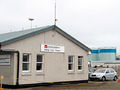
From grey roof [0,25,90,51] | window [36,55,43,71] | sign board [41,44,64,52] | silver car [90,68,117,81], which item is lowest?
silver car [90,68,117,81]

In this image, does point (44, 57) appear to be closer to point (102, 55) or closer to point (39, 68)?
point (39, 68)

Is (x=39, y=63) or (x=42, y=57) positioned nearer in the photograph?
(x=39, y=63)

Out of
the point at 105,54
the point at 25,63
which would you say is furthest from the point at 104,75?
the point at 105,54

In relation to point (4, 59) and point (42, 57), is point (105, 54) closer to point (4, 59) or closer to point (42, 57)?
point (42, 57)

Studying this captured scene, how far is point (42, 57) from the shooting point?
19438 millimetres

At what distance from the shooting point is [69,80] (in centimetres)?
2127

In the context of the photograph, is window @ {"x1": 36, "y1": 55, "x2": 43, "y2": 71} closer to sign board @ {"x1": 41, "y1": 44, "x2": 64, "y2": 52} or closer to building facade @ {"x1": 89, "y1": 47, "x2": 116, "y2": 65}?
sign board @ {"x1": 41, "y1": 44, "x2": 64, "y2": 52}

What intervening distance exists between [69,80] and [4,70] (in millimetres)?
6249

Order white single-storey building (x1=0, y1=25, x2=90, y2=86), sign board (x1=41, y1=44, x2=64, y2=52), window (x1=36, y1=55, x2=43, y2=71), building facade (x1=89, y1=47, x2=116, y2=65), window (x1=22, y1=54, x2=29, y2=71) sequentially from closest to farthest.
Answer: white single-storey building (x1=0, y1=25, x2=90, y2=86)
window (x1=22, y1=54, x2=29, y2=71)
window (x1=36, y1=55, x2=43, y2=71)
sign board (x1=41, y1=44, x2=64, y2=52)
building facade (x1=89, y1=47, x2=116, y2=65)

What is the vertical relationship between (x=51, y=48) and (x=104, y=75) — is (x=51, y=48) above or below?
above

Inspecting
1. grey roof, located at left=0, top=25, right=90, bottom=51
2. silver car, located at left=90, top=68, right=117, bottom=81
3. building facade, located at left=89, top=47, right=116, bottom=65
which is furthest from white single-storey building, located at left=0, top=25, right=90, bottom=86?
building facade, located at left=89, top=47, right=116, bottom=65

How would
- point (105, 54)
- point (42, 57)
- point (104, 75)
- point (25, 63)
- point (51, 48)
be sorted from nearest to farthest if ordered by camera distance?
1. point (25, 63)
2. point (42, 57)
3. point (51, 48)
4. point (104, 75)
5. point (105, 54)

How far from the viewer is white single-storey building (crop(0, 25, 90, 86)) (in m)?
17.3

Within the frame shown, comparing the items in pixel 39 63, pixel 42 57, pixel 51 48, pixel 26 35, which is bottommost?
pixel 39 63
